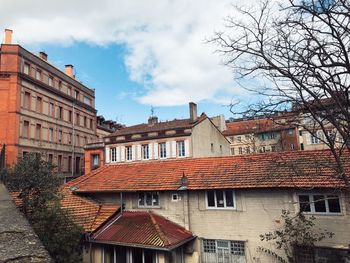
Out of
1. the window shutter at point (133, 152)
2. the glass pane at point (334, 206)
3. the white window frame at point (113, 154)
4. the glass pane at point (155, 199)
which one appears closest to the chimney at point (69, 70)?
the white window frame at point (113, 154)

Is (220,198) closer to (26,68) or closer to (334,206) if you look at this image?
(334,206)

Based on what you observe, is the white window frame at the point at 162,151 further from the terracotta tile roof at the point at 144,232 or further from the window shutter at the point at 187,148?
the terracotta tile roof at the point at 144,232

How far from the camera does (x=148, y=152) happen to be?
31.0 m

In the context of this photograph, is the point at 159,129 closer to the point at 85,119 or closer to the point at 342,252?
the point at 85,119

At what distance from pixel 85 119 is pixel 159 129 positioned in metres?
18.4

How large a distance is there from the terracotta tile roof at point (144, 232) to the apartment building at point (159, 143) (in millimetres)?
13120

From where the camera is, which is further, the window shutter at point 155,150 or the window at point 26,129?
the window at point 26,129

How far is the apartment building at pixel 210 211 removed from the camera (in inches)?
523

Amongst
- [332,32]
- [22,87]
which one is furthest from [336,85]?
[22,87]

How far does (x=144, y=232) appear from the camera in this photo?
48.2 ft

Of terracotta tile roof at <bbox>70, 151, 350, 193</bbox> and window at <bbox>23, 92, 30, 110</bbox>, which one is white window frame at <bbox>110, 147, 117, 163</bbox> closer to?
window at <bbox>23, 92, 30, 110</bbox>

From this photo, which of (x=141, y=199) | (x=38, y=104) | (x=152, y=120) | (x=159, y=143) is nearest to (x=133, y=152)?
(x=159, y=143)

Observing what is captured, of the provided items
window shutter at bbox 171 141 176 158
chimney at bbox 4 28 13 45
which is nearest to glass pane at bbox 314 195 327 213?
window shutter at bbox 171 141 176 158

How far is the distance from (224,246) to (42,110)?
2787 cm
